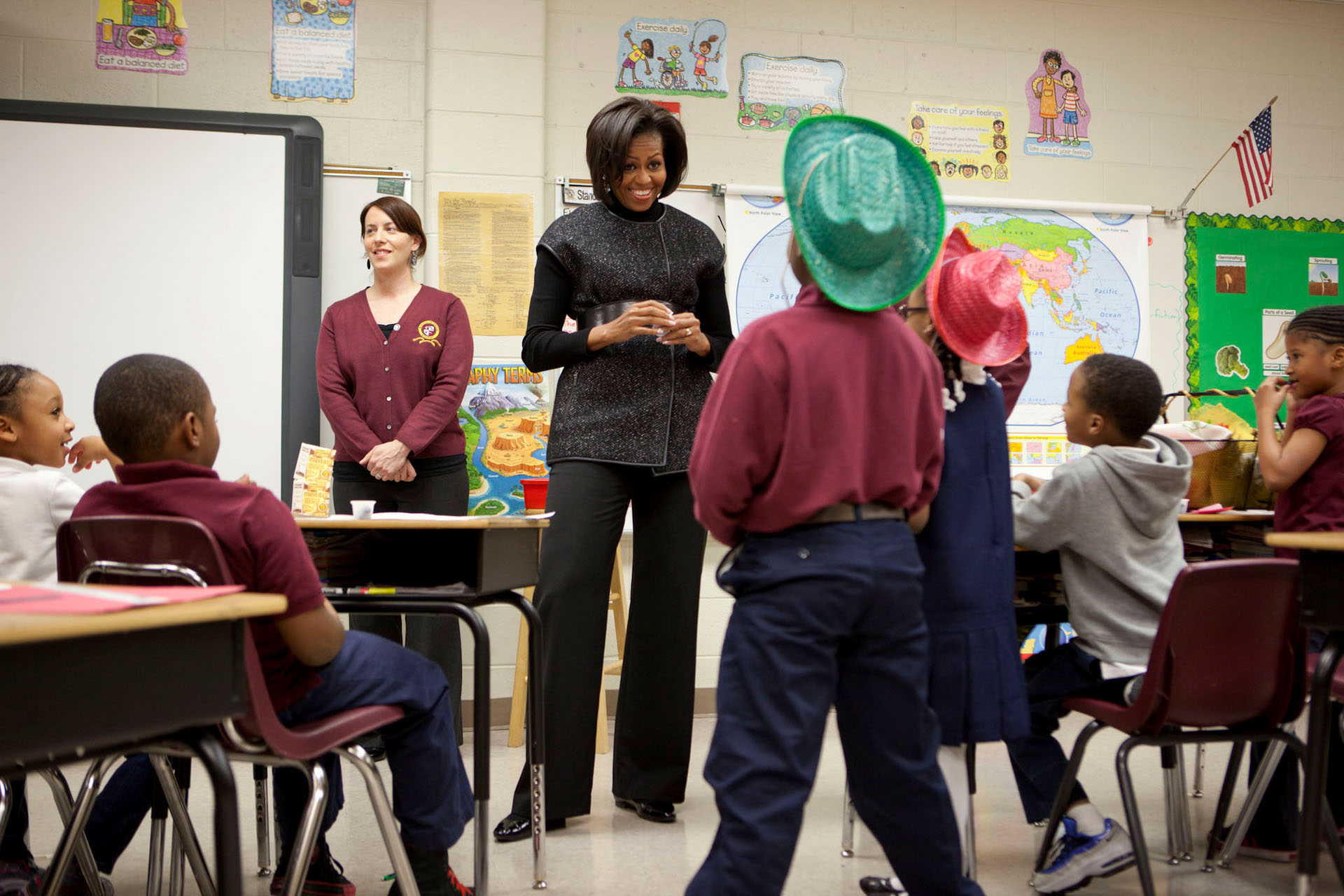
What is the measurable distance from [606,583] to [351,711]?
0.93 meters

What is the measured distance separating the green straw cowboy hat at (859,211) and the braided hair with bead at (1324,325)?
156 cm

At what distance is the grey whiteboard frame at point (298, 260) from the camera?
380cm

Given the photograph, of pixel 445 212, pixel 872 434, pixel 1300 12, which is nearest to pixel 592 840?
pixel 872 434

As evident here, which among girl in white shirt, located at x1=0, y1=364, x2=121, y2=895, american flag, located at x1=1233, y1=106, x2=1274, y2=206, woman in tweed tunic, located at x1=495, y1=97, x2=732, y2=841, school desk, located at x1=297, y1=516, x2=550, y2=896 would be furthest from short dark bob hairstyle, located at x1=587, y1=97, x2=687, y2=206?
american flag, located at x1=1233, y1=106, x2=1274, y2=206

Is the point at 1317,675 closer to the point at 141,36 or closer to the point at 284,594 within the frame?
the point at 284,594

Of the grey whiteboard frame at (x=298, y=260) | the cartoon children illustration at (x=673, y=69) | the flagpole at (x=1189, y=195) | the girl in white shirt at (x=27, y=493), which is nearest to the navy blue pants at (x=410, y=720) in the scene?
the girl in white shirt at (x=27, y=493)

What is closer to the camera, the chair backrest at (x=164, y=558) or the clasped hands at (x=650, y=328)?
the chair backrest at (x=164, y=558)

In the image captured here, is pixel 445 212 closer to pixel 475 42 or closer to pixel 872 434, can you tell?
pixel 475 42

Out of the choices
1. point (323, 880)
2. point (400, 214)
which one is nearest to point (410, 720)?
point (323, 880)

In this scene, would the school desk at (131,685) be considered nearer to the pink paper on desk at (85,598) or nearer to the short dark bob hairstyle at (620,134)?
the pink paper on desk at (85,598)

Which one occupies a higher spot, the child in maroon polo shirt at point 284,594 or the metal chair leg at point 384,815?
the child in maroon polo shirt at point 284,594

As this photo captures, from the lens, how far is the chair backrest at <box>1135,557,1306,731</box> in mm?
1949

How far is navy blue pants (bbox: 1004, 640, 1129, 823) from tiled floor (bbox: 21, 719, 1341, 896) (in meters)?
0.19

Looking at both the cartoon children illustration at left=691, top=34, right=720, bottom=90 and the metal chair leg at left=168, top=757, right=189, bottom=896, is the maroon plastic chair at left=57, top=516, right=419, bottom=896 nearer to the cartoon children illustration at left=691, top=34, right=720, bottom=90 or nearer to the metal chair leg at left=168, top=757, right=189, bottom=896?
the metal chair leg at left=168, top=757, right=189, bottom=896
